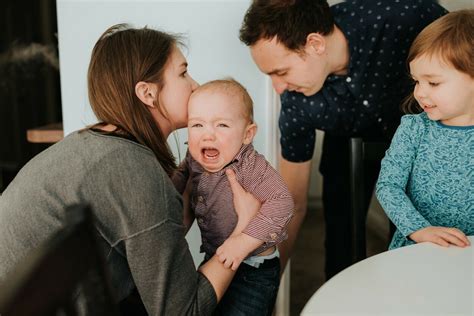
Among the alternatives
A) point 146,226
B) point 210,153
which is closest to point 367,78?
point 210,153

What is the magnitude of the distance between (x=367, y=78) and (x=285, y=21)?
334 mm

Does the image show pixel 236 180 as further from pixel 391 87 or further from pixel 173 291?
pixel 391 87

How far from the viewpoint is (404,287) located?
3.12ft

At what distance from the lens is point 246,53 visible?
6.92 feet

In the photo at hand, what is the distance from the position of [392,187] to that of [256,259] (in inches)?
15.3

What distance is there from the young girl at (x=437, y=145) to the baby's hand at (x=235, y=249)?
0.36 metres

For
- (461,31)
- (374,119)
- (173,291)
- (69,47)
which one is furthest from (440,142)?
(69,47)

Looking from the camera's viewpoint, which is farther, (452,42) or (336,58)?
(336,58)

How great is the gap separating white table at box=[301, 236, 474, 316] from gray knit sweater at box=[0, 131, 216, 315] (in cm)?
34

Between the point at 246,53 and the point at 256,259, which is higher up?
the point at 246,53

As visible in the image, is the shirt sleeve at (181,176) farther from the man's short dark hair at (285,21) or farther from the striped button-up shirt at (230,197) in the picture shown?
the man's short dark hair at (285,21)

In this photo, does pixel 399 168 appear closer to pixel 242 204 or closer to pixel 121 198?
pixel 242 204

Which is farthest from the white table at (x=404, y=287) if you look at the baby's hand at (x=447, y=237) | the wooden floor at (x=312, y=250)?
the wooden floor at (x=312, y=250)

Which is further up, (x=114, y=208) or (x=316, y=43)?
(x=316, y=43)
